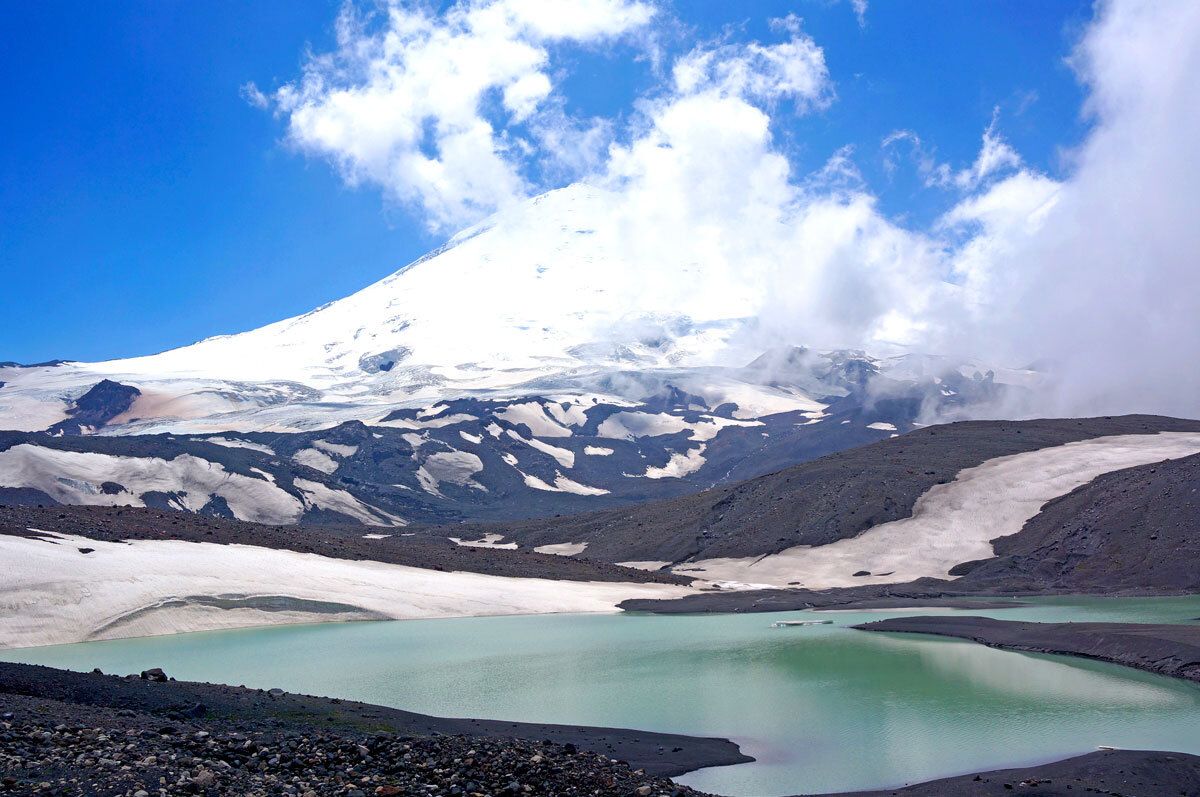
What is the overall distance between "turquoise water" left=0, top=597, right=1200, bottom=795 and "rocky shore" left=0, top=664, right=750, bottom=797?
7.46 feet

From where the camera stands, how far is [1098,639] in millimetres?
34000

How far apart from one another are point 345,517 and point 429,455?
156 feet

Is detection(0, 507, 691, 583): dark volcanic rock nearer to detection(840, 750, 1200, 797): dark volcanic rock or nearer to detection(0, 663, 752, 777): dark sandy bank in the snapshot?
detection(0, 663, 752, 777): dark sandy bank

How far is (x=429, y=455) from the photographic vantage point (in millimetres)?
185125

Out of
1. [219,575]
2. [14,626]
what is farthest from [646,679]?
[219,575]

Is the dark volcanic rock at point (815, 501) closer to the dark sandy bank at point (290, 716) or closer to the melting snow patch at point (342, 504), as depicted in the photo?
the melting snow patch at point (342, 504)

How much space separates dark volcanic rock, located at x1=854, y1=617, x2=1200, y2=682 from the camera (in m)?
29.6

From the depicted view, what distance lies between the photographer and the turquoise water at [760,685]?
20.5 m

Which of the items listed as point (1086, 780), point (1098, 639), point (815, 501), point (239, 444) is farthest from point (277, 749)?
point (239, 444)

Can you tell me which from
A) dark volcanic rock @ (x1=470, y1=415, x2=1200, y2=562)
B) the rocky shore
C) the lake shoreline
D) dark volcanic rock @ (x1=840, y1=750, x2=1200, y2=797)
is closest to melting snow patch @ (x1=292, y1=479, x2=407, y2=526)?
dark volcanic rock @ (x1=470, y1=415, x2=1200, y2=562)

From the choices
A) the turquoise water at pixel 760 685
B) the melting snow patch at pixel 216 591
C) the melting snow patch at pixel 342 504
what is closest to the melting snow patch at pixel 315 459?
the melting snow patch at pixel 342 504

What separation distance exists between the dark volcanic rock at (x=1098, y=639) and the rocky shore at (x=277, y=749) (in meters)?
16.5

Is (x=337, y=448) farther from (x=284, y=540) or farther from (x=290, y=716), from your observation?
(x=290, y=716)

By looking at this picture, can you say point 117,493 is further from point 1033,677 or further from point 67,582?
point 1033,677
